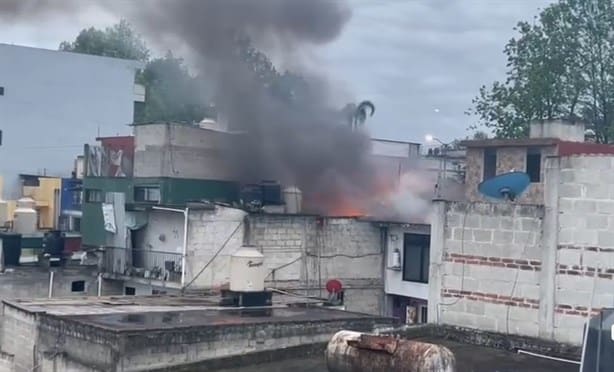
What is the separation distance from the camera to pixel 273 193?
2728 cm

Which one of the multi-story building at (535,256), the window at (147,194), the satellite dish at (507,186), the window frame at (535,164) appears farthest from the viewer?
the window at (147,194)

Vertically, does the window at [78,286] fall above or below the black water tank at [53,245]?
below

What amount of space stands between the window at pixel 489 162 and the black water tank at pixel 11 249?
48.9ft

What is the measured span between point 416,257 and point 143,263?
8526 millimetres

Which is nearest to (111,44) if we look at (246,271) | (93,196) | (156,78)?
(156,78)

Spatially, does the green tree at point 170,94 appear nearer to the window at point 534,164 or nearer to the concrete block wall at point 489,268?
the window at point 534,164

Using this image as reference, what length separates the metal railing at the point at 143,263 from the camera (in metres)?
24.4

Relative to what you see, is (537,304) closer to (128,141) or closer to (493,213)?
(493,213)

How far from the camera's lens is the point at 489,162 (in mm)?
26969

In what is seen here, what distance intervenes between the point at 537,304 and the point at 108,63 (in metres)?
32.3

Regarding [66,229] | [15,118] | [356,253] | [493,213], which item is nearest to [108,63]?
[15,118]

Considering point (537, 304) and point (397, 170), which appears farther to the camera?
point (397, 170)

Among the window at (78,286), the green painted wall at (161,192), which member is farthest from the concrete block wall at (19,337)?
the green painted wall at (161,192)

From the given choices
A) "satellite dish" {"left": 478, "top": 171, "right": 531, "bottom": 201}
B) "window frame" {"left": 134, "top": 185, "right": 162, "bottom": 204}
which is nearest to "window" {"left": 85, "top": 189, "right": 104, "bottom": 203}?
"window frame" {"left": 134, "top": 185, "right": 162, "bottom": 204}
